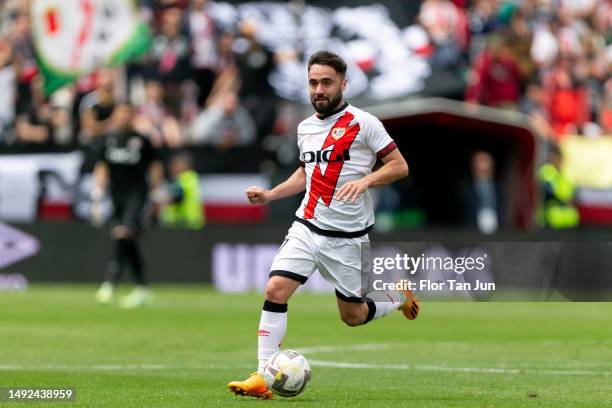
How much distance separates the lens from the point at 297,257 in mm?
9766

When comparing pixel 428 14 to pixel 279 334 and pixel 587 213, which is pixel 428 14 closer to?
pixel 587 213

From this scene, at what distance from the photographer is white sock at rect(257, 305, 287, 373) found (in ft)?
31.7

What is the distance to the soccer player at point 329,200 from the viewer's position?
9695 mm

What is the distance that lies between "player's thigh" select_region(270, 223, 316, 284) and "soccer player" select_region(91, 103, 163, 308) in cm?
1084

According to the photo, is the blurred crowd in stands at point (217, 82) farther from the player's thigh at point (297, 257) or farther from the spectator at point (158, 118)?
the player's thigh at point (297, 257)

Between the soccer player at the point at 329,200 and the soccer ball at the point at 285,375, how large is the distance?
143mm

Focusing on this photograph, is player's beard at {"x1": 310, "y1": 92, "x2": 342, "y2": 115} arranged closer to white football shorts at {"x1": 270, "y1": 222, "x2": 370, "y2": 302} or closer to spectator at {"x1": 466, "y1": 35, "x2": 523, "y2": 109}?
white football shorts at {"x1": 270, "y1": 222, "x2": 370, "y2": 302}

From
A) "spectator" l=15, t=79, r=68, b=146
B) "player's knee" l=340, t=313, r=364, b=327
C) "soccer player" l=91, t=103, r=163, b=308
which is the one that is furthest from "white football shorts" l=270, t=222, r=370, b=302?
"spectator" l=15, t=79, r=68, b=146

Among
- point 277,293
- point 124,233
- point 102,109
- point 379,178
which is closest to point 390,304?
point 277,293

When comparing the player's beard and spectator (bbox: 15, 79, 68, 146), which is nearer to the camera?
the player's beard

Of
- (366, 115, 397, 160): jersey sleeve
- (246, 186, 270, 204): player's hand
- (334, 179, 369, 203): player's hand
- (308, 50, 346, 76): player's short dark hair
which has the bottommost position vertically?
(246, 186, 270, 204): player's hand

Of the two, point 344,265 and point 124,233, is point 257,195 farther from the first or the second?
point 124,233

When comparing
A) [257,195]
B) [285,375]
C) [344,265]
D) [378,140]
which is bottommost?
[285,375]

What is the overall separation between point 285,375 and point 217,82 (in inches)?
644
